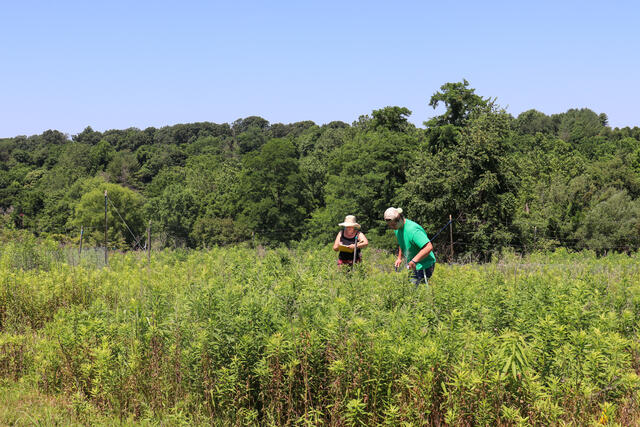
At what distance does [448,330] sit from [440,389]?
0.54 metres

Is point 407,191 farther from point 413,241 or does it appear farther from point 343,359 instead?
point 343,359

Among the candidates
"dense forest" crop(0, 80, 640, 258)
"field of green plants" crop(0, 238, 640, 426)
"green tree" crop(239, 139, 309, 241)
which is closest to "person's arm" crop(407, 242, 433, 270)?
"field of green plants" crop(0, 238, 640, 426)

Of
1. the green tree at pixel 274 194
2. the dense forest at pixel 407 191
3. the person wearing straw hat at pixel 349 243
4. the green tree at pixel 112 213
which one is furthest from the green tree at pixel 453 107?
the green tree at pixel 112 213

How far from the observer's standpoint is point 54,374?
5137mm

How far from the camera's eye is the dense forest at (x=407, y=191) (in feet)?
95.3

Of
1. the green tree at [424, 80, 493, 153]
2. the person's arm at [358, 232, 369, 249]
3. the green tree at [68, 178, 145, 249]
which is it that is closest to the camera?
the person's arm at [358, 232, 369, 249]

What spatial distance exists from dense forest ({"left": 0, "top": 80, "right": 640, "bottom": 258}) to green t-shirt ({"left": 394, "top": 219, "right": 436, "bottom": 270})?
28.1 feet

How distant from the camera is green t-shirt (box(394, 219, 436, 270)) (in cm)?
680

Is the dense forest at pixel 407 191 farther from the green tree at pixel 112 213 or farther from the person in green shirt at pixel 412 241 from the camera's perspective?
the person in green shirt at pixel 412 241

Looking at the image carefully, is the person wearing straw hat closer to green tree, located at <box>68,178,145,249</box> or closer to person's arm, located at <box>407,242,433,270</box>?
person's arm, located at <box>407,242,433,270</box>

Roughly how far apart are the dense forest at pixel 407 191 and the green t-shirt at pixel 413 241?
8.57 metres

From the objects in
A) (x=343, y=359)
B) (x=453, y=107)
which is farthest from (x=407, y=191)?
(x=343, y=359)

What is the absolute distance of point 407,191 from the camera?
1224 inches

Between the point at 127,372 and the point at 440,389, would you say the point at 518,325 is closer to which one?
the point at 440,389
